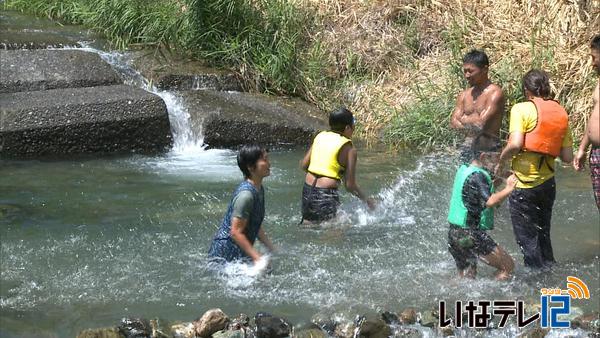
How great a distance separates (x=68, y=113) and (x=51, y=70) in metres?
1.26

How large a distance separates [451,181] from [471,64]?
2.26m

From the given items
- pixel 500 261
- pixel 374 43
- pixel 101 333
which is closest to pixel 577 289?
pixel 500 261

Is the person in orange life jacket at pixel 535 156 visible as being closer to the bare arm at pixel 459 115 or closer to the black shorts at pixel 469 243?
the black shorts at pixel 469 243

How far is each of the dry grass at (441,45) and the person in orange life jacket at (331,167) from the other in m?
3.84

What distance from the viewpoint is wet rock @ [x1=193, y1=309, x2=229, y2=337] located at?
5273mm

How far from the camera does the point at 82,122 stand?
10.1m

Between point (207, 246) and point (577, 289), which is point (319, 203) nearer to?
point (207, 246)

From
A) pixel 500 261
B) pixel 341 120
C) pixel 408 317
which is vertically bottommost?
pixel 408 317

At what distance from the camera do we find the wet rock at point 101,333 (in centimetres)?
514

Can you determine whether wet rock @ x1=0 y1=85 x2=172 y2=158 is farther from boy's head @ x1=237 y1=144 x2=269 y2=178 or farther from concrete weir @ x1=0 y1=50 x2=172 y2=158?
boy's head @ x1=237 y1=144 x2=269 y2=178

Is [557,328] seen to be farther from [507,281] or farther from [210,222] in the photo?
[210,222]

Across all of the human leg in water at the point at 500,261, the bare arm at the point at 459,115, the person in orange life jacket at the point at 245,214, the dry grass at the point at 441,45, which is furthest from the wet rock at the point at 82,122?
the human leg in water at the point at 500,261

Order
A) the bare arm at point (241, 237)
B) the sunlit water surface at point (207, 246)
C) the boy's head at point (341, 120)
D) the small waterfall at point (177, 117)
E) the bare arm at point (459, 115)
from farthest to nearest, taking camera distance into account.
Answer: the small waterfall at point (177, 117) < the bare arm at point (459, 115) < the boy's head at point (341, 120) < the sunlit water surface at point (207, 246) < the bare arm at point (241, 237)

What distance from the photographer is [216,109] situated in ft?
35.8
